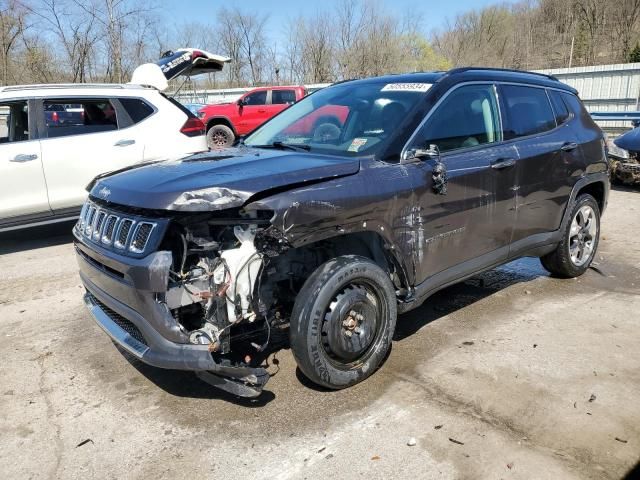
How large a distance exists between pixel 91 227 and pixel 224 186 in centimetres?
104

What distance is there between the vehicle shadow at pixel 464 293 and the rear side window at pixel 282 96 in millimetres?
13184

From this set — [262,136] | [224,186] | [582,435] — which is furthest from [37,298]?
[582,435]

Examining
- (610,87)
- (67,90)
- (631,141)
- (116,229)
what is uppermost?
(610,87)

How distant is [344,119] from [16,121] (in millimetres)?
4674

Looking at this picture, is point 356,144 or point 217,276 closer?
point 217,276

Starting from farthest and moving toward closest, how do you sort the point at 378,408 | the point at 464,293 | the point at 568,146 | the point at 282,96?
the point at 282,96 → the point at 464,293 → the point at 568,146 → the point at 378,408

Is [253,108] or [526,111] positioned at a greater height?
[253,108]

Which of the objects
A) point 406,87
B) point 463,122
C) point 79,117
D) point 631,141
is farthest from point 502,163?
point 631,141

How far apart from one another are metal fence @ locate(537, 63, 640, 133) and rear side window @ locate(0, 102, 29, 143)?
1825 centimetres

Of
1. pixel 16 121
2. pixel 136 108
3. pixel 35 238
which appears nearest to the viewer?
pixel 16 121

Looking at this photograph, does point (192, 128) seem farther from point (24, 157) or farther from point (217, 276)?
point (217, 276)

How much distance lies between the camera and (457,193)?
374 cm

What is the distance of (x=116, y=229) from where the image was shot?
3.02 m

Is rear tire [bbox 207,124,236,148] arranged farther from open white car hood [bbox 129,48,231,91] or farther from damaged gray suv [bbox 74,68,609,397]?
damaged gray suv [bbox 74,68,609,397]
